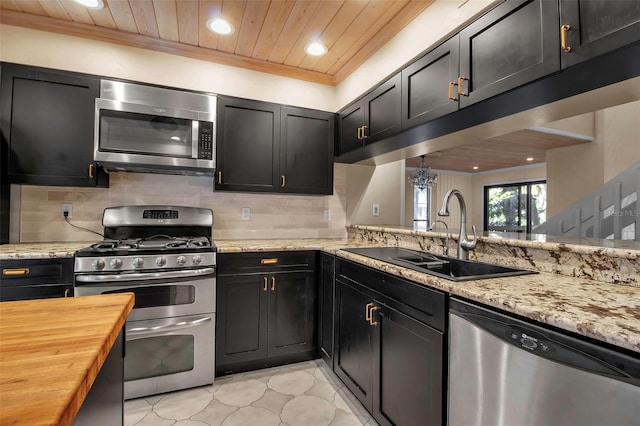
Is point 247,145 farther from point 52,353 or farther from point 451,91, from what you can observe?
point 52,353

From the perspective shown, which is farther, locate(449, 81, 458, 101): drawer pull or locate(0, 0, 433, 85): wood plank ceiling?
locate(0, 0, 433, 85): wood plank ceiling

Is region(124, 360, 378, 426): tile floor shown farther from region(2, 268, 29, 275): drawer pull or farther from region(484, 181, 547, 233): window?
region(484, 181, 547, 233): window

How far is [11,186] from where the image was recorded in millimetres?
2230

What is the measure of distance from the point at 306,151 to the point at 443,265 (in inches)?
60.9

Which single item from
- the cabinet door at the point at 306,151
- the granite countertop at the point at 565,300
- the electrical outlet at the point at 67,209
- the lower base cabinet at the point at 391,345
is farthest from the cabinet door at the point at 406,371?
the electrical outlet at the point at 67,209

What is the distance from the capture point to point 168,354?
2021 mm

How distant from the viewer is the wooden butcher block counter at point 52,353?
0.43 m

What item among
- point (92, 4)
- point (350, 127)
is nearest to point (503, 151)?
point (350, 127)

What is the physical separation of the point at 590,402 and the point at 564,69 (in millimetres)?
1123

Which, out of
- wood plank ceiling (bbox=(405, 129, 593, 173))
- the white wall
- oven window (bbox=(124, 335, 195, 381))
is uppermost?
wood plank ceiling (bbox=(405, 129, 593, 173))

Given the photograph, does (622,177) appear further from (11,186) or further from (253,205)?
(11,186)

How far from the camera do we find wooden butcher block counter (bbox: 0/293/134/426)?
1.42 feet

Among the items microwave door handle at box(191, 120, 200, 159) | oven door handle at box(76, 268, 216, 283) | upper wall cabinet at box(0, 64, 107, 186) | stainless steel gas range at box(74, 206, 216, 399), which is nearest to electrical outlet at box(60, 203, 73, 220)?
upper wall cabinet at box(0, 64, 107, 186)

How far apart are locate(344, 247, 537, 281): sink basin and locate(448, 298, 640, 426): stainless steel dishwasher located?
27 centimetres
